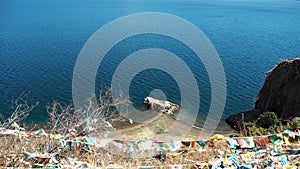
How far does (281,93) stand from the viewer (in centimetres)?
2489

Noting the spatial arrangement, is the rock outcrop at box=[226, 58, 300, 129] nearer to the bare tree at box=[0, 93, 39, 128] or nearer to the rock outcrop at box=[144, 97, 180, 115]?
the rock outcrop at box=[144, 97, 180, 115]

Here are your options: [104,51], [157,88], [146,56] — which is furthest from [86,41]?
[157,88]

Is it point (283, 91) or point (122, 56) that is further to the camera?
point (122, 56)

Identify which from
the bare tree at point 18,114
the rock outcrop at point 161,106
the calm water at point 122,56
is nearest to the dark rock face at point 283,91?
the calm water at point 122,56

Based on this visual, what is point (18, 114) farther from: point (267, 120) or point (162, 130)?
point (267, 120)

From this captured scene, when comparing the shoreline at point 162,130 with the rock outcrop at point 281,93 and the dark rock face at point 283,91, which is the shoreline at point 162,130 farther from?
the dark rock face at point 283,91

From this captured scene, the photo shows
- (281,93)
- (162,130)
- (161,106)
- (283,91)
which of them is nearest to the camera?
(283,91)

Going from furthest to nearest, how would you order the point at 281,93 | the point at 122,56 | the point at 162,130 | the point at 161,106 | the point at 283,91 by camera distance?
the point at 122,56 → the point at 161,106 → the point at 162,130 → the point at 281,93 → the point at 283,91

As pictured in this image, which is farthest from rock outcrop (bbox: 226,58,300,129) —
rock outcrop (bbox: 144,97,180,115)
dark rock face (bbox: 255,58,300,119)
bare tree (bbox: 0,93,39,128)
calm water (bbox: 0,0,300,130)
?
bare tree (bbox: 0,93,39,128)

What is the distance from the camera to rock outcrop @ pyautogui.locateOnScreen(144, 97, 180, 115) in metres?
29.6

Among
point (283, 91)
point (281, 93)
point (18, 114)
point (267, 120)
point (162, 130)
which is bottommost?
point (267, 120)

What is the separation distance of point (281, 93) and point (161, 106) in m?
10.7

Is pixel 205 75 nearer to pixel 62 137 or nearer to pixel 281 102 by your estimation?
pixel 281 102

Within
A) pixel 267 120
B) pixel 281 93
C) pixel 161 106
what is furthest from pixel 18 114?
pixel 281 93
